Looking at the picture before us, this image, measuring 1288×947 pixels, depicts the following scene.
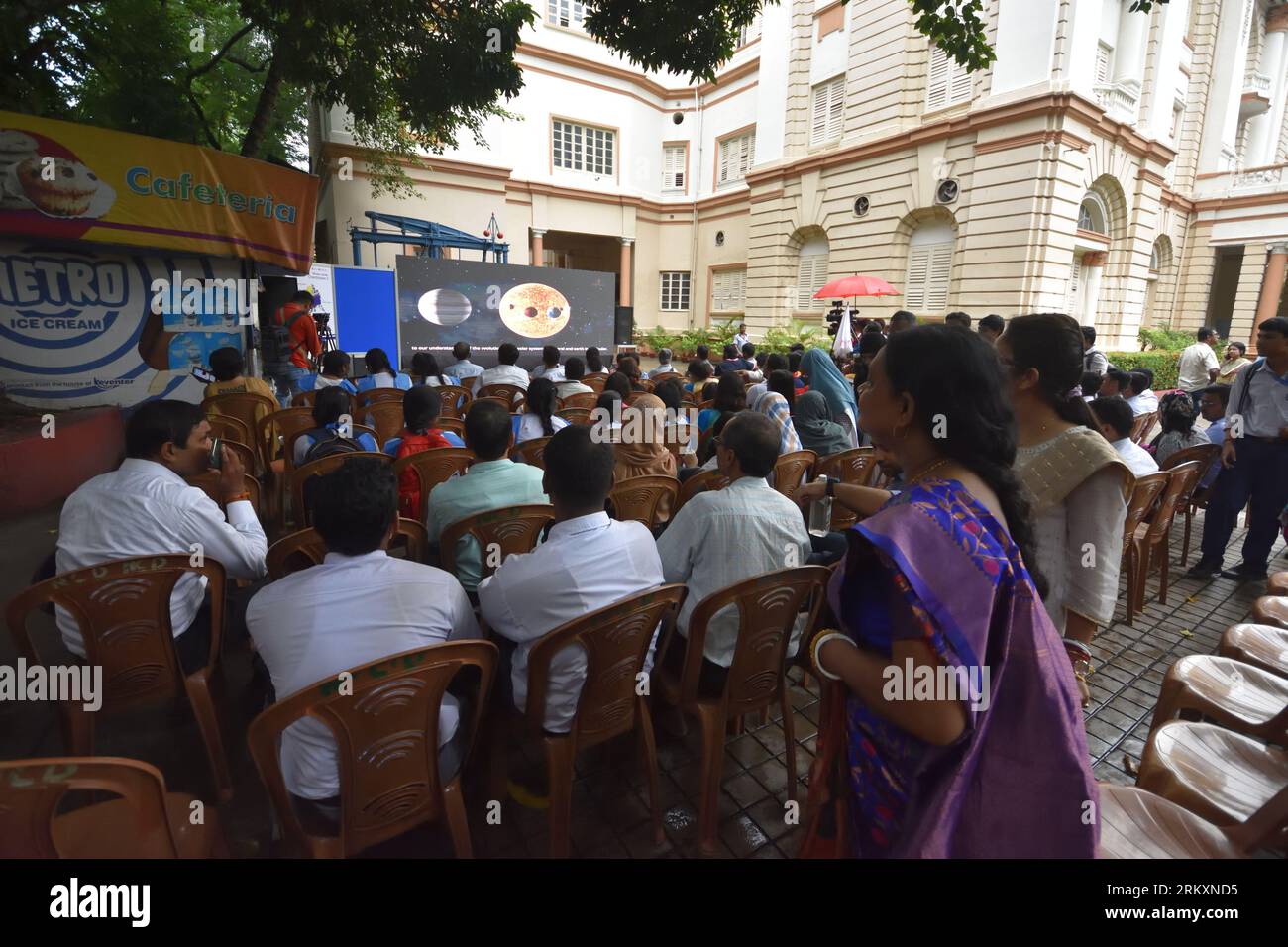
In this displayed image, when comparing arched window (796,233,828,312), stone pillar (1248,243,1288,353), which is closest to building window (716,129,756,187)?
arched window (796,233,828,312)

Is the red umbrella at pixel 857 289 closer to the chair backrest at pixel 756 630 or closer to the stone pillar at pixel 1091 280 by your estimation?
the stone pillar at pixel 1091 280

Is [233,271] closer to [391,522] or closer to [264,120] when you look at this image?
[264,120]

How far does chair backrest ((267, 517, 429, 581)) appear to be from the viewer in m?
2.40

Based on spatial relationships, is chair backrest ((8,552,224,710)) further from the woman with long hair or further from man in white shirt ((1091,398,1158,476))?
man in white shirt ((1091,398,1158,476))

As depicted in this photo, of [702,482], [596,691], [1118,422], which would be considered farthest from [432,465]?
[1118,422]

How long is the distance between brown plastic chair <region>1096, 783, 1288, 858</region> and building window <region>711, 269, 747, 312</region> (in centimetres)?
2015

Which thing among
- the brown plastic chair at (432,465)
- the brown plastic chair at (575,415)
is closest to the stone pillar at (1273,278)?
the brown plastic chair at (575,415)

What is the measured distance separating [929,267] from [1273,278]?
12.8 metres

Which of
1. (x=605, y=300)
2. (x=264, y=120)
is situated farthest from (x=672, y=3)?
(x=605, y=300)

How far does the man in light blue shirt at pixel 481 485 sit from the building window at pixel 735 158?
20.4 m

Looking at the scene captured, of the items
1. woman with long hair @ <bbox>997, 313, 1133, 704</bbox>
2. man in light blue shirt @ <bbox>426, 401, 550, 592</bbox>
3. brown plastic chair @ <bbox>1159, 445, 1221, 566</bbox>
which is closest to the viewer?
woman with long hair @ <bbox>997, 313, 1133, 704</bbox>

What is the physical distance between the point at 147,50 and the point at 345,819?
9.51 metres

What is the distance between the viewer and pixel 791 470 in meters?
4.04

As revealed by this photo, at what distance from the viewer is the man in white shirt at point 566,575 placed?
1.93m
